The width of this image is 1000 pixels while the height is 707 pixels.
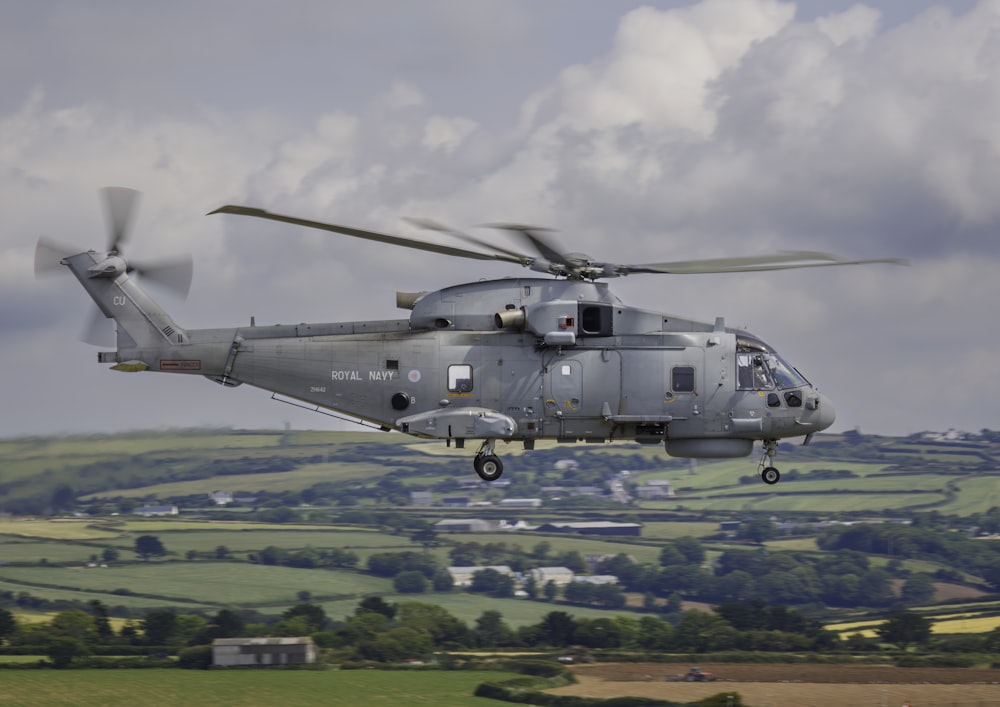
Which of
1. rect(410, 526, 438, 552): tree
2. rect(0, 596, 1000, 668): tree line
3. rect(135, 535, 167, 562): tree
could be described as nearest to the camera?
rect(0, 596, 1000, 668): tree line

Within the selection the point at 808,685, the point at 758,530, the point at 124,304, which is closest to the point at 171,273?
the point at 124,304

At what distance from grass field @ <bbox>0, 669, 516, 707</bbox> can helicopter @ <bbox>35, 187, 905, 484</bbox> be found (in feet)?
167

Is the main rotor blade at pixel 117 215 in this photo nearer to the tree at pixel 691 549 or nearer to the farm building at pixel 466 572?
the farm building at pixel 466 572

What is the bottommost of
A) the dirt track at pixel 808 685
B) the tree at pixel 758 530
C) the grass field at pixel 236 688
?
the dirt track at pixel 808 685

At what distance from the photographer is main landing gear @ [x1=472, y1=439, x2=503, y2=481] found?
30078mm

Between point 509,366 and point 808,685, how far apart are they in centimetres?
6626

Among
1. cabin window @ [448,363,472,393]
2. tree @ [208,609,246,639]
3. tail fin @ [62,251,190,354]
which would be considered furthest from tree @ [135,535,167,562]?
cabin window @ [448,363,472,393]

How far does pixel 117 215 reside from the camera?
32281 millimetres

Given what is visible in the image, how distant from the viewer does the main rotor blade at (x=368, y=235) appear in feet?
89.2

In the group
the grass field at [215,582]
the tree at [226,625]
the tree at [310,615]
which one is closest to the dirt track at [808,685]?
the tree at [310,615]

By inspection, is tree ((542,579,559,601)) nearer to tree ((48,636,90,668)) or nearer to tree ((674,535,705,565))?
tree ((674,535,705,565))

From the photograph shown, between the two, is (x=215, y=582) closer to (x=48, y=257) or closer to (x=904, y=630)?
(x=904, y=630)

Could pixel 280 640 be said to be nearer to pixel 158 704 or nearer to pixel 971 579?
pixel 158 704

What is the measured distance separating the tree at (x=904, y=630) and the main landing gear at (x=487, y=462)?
3268 inches
